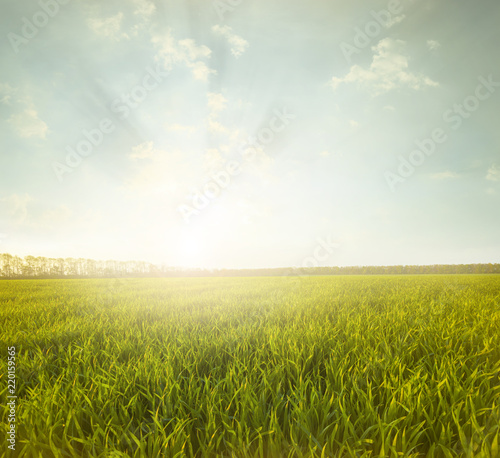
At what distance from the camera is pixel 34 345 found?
132 inches

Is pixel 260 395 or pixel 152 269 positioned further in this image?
pixel 152 269

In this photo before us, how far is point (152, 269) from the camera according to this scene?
101 m

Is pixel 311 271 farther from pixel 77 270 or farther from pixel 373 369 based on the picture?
pixel 77 270

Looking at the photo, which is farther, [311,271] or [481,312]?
[311,271]

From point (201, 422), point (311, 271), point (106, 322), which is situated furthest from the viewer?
point (311, 271)

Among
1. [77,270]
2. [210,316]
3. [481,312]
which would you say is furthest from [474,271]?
[77,270]

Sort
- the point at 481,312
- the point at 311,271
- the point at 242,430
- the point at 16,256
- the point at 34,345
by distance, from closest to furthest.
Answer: the point at 242,430 → the point at 34,345 → the point at 481,312 → the point at 311,271 → the point at 16,256

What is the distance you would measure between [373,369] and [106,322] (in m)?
4.64

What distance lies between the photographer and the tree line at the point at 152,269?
63.7 metres

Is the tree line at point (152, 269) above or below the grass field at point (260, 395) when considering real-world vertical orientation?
below

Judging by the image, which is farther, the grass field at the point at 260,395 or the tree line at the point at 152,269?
the tree line at the point at 152,269

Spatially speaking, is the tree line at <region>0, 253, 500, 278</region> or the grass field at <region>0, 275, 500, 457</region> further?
the tree line at <region>0, 253, 500, 278</region>

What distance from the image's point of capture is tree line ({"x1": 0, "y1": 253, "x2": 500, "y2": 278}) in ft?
209

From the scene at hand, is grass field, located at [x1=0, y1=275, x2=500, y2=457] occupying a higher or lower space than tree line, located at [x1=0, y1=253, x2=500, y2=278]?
higher
